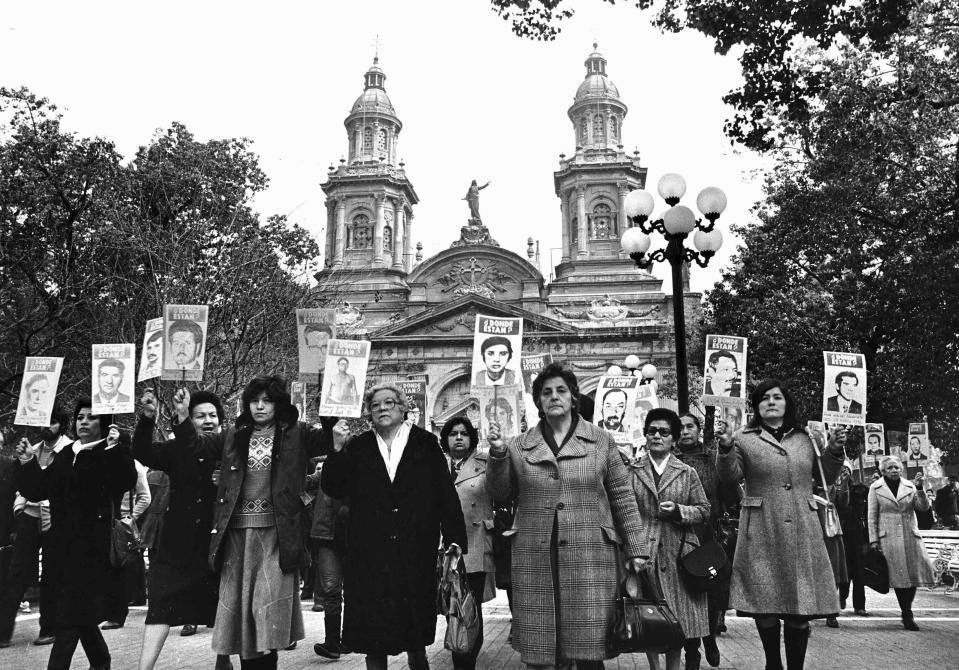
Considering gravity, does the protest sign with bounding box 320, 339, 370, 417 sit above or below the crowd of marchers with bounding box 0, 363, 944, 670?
above

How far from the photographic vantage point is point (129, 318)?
20.9 metres

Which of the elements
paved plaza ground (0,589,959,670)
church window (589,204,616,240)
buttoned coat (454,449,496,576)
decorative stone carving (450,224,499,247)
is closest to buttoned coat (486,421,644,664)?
buttoned coat (454,449,496,576)

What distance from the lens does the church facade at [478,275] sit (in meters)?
44.2

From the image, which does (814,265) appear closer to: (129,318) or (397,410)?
(129,318)

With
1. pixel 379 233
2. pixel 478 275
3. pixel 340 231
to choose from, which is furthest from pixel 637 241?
pixel 340 231

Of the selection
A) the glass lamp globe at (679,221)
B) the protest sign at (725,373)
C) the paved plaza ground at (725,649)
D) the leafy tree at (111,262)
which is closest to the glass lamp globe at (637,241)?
the glass lamp globe at (679,221)

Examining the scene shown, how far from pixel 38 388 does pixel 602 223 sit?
41827 mm

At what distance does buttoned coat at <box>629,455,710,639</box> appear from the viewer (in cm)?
560

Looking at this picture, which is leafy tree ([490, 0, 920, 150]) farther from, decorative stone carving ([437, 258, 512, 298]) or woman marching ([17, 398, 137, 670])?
decorative stone carving ([437, 258, 512, 298])

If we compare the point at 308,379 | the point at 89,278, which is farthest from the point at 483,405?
the point at 89,278

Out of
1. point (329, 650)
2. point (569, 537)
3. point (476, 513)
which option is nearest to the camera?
point (569, 537)

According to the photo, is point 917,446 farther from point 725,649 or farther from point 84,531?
point 84,531

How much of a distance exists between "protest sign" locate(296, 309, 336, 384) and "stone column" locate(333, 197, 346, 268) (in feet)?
141

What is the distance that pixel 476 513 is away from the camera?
22.3ft
